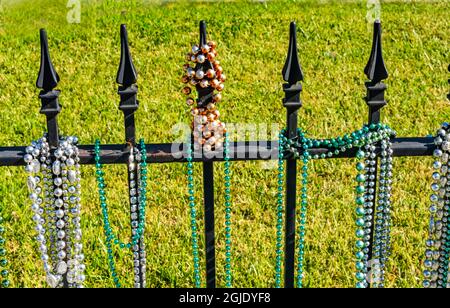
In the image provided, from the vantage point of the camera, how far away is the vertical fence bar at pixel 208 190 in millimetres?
2219

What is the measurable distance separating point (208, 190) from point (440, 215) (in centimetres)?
Result: 90

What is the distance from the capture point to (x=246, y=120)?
17.2 feet

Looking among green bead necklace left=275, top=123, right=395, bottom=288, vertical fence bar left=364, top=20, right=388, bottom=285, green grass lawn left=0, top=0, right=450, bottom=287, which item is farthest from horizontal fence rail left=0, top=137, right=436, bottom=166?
green grass lawn left=0, top=0, right=450, bottom=287

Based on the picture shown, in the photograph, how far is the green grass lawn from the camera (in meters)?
3.77

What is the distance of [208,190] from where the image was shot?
2396 millimetres

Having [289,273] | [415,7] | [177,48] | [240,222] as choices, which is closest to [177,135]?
[240,222]

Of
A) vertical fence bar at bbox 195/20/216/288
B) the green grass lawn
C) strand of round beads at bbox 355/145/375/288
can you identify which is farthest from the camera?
the green grass lawn

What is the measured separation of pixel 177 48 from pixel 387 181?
4761 mm

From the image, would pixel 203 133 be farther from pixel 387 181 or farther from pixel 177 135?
pixel 177 135

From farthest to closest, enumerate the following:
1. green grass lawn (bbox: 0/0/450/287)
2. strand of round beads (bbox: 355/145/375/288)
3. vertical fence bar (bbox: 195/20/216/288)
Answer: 1. green grass lawn (bbox: 0/0/450/287)
2. strand of round beads (bbox: 355/145/375/288)
3. vertical fence bar (bbox: 195/20/216/288)

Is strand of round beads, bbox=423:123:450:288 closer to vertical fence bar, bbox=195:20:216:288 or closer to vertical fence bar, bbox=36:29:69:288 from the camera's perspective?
vertical fence bar, bbox=195:20:216:288

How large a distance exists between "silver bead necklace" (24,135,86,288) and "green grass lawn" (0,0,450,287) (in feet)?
4.08

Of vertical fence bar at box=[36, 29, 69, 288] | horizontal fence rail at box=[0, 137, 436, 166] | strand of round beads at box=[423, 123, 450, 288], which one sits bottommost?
strand of round beads at box=[423, 123, 450, 288]

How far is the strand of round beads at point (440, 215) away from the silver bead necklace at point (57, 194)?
1.33m
